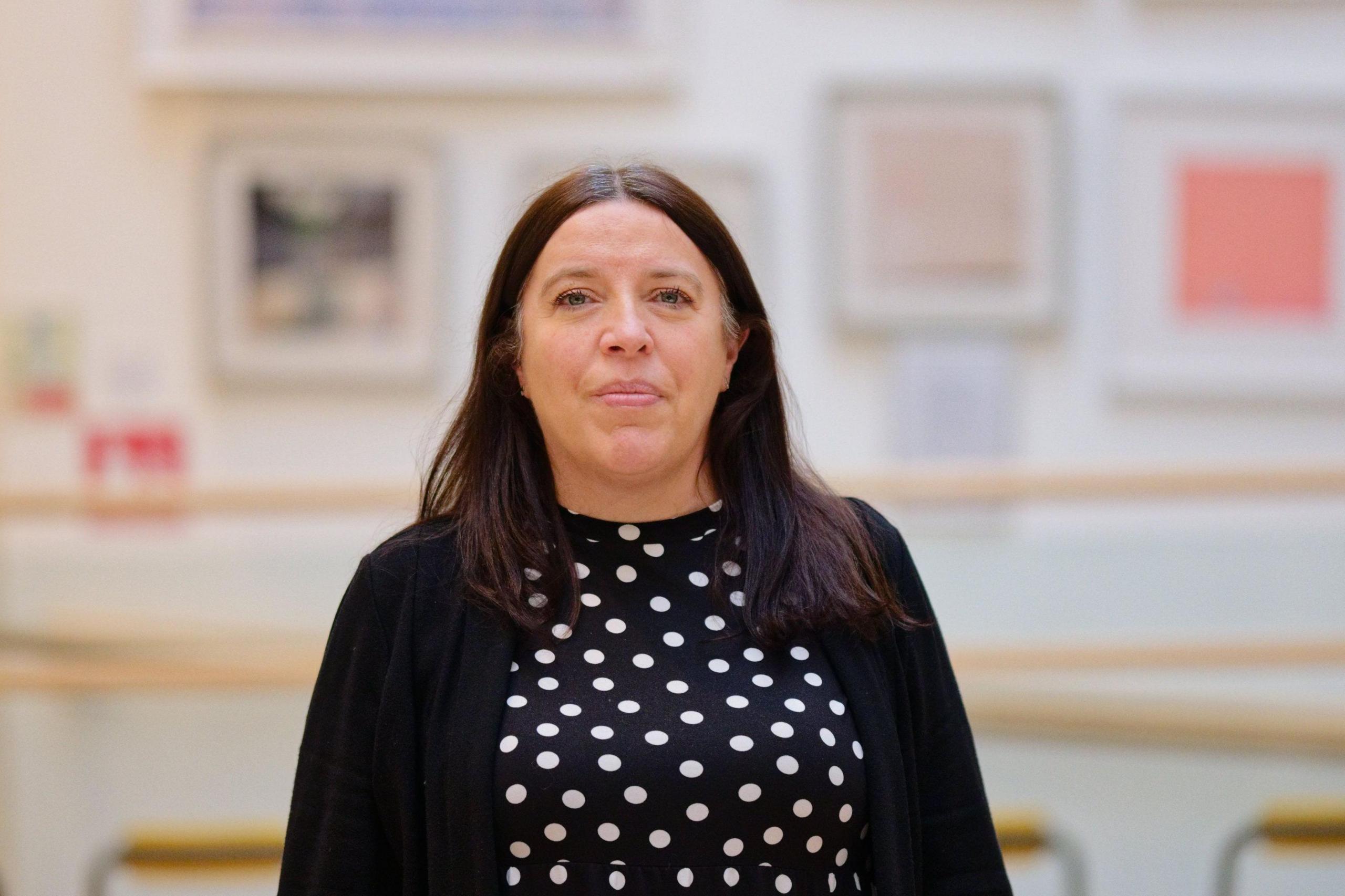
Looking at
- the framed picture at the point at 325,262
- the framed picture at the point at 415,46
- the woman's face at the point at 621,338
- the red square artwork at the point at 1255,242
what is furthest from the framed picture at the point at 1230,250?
the woman's face at the point at 621,338

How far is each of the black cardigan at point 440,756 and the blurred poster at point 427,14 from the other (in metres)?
2.04

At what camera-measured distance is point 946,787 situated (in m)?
1.42

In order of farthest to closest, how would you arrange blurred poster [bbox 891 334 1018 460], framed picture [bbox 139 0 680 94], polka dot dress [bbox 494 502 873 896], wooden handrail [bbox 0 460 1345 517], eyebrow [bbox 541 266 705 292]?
blurred poster [bbox 891 334 1018 460] → framed picture [bbox 139 0 680 94] → wooden handrail [bbox 0 460 1345 517] → eyebrow [bbox 541 266 705 292] → polka dot dress [bbox 494 502 873 896]

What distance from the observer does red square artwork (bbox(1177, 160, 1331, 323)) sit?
3273 millimetres

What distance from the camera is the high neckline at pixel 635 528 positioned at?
1426mm

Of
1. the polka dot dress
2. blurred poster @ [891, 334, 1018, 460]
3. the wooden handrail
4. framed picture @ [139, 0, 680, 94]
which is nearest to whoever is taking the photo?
the polka dot dress

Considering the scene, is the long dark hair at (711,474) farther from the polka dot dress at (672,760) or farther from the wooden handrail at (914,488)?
the wooden handrail at (914,488)

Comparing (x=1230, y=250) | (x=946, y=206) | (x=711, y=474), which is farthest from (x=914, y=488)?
(x=711, y=474)

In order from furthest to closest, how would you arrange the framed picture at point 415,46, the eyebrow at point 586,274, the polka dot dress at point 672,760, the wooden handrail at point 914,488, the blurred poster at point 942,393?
the blurred poster at point 942,393 < the framed picture at point 415,46 < the wooden handrail at point 914,488 < the eyebrow at point 586,274 < the polka dot dress at point 672,760

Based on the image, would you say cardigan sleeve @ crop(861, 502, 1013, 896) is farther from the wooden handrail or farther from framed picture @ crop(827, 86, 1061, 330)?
framed picture @ crop(827, 86, 1061, 330)

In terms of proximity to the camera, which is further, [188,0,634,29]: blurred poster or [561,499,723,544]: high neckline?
[188,0,634,29]: blurred poster

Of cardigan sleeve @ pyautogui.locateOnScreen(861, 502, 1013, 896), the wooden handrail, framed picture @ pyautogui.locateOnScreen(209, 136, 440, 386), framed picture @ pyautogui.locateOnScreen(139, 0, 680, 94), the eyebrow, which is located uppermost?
framed picture @ pyautogui.locateOnScreen(139, 0, 680, 94)

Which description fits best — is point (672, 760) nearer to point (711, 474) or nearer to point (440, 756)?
point (440, 756)

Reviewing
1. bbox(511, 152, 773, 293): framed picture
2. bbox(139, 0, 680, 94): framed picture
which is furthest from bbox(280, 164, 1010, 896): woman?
bbox(139, 0, 680, 94): framed picture
